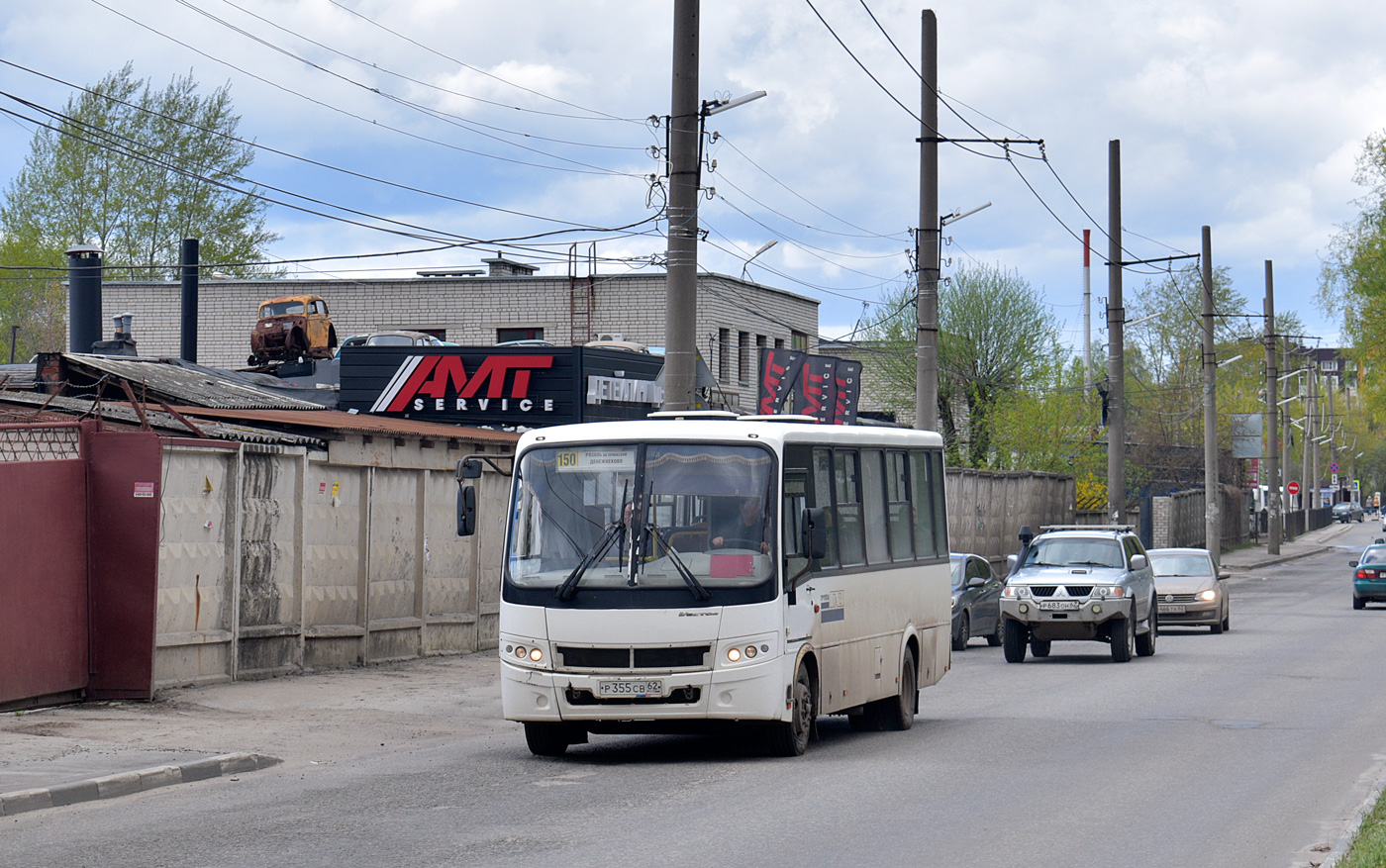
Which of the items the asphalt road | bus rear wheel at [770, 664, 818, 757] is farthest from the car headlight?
bus rear wheel at [770, 664, 818, 757]

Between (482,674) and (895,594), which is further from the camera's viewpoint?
(482,674)

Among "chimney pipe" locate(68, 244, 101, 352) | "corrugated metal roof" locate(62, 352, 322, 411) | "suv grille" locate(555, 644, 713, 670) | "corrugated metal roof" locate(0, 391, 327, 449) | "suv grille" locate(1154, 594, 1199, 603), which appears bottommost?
"suv grille" locate(1154, 594, 1199, 603)

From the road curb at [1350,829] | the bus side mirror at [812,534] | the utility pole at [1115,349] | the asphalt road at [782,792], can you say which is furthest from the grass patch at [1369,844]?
the utility pole at [1115,349]

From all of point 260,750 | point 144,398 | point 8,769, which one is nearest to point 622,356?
point 144,398

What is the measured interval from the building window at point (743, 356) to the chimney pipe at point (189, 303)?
16056 millimetres

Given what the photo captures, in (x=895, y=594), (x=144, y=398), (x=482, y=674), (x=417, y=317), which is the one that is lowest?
(x=482, y=674)

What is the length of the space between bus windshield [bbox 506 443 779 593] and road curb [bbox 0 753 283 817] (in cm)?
237

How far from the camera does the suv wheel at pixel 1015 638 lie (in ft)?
74.7

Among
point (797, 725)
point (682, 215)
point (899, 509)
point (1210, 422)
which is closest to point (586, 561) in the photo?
point (797, 725)

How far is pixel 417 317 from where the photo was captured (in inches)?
2095

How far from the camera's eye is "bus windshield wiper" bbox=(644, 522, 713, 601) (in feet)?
38.7

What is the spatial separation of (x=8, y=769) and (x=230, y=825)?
239 cm

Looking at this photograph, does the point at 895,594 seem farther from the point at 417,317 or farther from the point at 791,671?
the point at 417,317

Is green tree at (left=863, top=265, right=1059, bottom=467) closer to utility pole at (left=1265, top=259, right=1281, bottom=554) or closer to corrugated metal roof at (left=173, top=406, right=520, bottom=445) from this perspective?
utility pole at (left=1265, top=259, right=1281, bottom=554)
